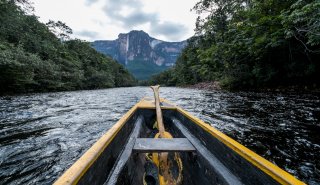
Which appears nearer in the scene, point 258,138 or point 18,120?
point 258,138

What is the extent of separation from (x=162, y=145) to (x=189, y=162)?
449 mm

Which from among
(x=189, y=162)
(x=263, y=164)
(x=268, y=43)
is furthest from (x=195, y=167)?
(x=268, y=43)

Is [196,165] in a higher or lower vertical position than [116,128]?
lower

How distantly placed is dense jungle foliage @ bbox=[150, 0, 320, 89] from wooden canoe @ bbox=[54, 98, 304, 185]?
798cm

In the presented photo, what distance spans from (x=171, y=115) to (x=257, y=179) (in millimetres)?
3308

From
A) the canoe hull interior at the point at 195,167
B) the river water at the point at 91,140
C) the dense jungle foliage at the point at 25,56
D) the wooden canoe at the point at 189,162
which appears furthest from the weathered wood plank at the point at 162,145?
the dense jungle foliage at the point at 25,56

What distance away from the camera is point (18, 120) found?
5.92 m

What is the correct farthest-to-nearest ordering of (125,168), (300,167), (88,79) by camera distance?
(88,79), (300,167), (125,168)

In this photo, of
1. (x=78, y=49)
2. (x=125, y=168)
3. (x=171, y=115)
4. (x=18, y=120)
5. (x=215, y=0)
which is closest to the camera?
(x=125, y=168)

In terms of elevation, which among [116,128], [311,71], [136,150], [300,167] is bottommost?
[300,167]

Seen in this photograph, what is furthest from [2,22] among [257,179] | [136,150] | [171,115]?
[257,179]

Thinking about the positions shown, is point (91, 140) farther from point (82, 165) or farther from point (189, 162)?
point (82, 165)

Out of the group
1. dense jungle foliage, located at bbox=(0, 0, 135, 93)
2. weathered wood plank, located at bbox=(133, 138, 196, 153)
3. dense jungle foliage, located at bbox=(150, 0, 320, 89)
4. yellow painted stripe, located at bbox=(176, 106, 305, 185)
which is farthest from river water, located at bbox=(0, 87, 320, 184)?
dense jungle foliage, located at bbox=(0, 0, 135, 93)

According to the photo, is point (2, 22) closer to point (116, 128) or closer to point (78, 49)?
point (116, 128)
